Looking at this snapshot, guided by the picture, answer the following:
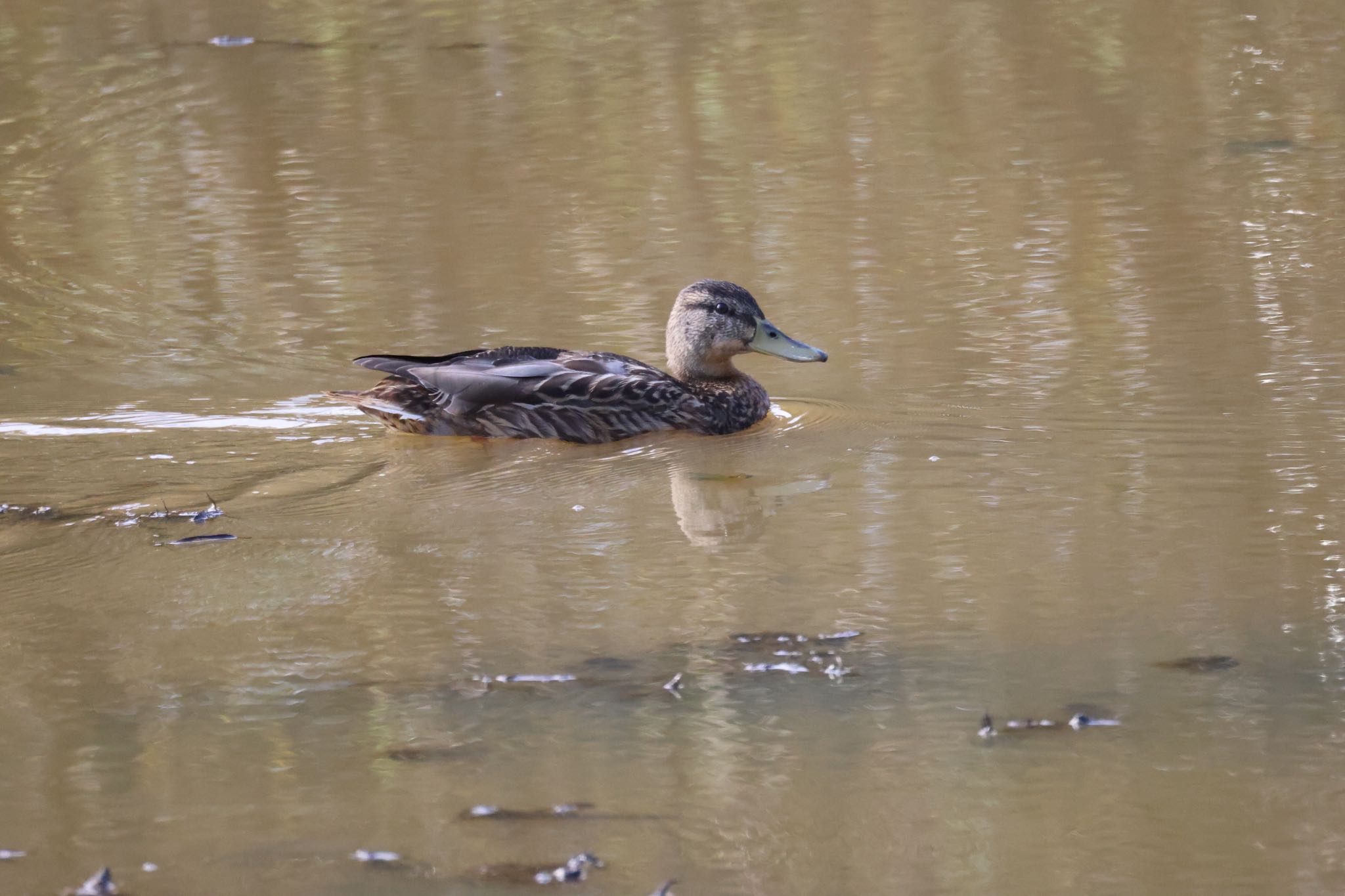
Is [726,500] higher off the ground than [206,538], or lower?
lower

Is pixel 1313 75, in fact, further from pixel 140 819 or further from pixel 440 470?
pixel 140 819

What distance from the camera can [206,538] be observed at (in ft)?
20.7

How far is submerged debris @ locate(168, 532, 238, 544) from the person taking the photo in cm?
631

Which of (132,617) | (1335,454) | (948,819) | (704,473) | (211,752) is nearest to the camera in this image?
(948,819)

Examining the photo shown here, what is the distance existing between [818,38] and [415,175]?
5485 mm

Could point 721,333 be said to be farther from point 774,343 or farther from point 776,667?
point 776,667

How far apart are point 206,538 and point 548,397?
1.90 meters

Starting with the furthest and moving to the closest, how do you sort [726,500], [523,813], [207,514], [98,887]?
[726,500] → [207,514] → [523,813] → [98,887]

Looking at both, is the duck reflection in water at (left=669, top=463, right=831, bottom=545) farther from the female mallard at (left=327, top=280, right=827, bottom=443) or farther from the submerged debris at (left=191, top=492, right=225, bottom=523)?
the submerged debris at (left=191, top=492, right=225, bottom=523)

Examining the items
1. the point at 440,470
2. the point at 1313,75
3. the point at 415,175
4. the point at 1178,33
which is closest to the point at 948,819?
the point at 440,470

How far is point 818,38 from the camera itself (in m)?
16.6

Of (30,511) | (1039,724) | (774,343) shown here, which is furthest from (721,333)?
(1039,724)

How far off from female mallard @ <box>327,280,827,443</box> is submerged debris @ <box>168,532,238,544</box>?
143 cm

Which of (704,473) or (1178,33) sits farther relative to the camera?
(1178,33)
